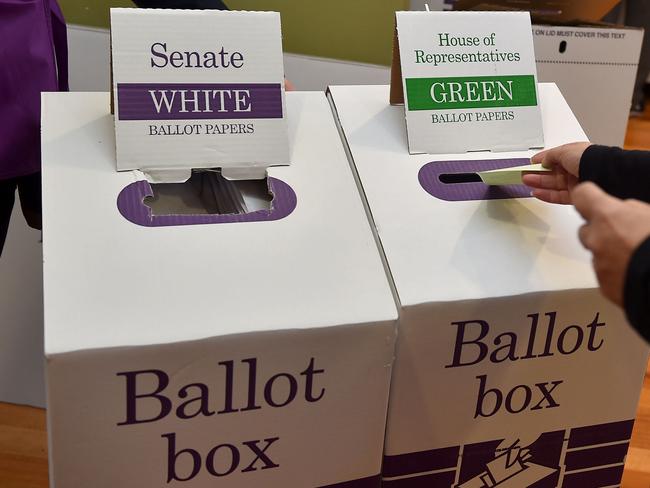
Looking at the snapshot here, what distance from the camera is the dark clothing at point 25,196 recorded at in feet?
3.11

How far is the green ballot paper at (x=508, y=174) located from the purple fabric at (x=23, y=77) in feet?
1.79

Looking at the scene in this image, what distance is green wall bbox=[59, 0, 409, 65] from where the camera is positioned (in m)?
1.49

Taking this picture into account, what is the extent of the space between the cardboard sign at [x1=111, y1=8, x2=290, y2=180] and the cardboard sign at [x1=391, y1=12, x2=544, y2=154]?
161 mm

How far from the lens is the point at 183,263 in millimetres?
697

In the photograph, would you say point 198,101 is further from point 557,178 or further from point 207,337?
point 557,178

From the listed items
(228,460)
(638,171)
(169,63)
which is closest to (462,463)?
(228,460)

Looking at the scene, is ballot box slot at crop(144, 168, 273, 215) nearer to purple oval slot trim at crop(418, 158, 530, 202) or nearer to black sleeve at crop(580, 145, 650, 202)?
purple oval slot trim at crop(418, 158, 530, 202)

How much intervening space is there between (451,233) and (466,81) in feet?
0.71

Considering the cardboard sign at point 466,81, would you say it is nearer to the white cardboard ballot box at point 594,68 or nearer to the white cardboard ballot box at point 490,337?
the white cardboard ballot box at point 490,337

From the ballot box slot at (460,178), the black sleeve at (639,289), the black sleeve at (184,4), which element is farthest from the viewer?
→ the black sleeve at (184,4)

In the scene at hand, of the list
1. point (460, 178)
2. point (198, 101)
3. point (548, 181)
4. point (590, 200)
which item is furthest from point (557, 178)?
point (198, 101)

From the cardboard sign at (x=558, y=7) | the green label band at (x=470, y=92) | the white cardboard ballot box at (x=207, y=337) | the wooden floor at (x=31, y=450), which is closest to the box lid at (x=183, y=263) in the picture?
the white cardboard ballot box at (x=207, y=337)

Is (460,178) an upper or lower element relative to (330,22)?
lower

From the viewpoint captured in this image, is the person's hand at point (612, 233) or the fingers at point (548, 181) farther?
the fingers at point (548, 181)
